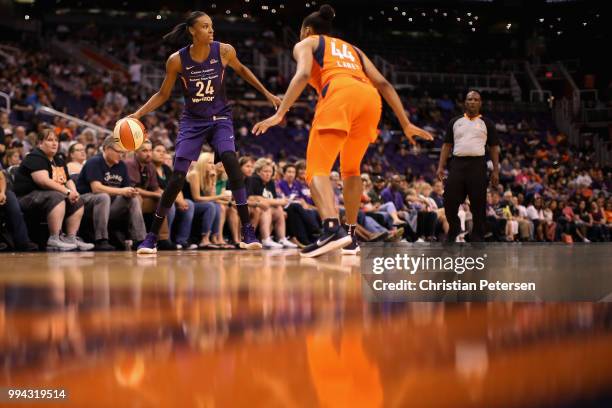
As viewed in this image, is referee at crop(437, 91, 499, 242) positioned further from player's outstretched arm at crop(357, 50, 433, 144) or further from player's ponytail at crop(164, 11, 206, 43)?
player's ponytail at crop(164, 11, 206, 43)

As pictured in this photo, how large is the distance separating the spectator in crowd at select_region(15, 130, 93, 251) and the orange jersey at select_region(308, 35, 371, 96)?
108 inches

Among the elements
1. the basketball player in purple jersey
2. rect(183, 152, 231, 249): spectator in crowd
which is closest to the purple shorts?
the basketball player in purple jersey

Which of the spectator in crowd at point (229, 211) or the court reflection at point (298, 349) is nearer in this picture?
the court reflection at point (298, 349)

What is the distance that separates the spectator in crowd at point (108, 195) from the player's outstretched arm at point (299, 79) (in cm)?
274

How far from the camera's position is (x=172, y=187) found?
206 inches

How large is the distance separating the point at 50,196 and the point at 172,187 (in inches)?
70.7

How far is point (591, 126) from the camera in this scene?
86.0 ft

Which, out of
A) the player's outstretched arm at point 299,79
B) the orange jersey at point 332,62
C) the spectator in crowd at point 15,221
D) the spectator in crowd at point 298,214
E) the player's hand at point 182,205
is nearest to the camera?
the player's outstretched arm at point 299,79

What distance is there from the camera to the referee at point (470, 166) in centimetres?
649

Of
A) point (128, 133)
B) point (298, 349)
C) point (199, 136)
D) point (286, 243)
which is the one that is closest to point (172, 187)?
point (199, 136)

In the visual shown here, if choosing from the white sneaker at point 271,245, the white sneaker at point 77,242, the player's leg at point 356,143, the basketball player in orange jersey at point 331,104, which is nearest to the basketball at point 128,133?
the basketball player in orange jersey at point 331,104

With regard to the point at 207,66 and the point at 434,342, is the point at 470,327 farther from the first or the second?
the point at 207,66

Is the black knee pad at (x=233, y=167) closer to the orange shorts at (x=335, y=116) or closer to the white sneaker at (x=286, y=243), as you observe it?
the orange shorts at (x=335, y=116)

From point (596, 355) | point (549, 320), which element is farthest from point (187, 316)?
point (596, 355)
